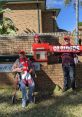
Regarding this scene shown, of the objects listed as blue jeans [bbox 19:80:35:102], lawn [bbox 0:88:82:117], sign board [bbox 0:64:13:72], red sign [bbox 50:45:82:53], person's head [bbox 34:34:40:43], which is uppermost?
person's head [bbox 34:34:40:43]

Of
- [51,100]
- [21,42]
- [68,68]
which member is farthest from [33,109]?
[21,42]

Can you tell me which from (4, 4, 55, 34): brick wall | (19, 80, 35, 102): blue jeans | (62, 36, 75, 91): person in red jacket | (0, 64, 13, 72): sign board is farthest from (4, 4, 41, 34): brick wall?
(19, 80, 35, 102): blue jeans

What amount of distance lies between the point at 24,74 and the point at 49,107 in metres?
1.20

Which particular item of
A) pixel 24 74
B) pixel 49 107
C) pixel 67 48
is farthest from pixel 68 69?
pixel 49 107

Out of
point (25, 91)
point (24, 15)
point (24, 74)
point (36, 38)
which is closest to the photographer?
point (25, 91)

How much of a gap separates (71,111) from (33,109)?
1.01m

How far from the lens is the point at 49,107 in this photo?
40.4 ft

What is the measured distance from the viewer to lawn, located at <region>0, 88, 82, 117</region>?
11.7 m

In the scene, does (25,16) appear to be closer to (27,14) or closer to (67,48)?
(27,14)

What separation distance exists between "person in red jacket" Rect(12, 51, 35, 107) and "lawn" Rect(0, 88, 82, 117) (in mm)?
313

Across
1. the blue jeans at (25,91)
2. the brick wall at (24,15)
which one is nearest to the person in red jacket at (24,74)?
the blue jeans at (25,91)

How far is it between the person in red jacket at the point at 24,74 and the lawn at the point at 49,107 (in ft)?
1.03

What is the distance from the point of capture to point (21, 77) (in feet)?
42.1

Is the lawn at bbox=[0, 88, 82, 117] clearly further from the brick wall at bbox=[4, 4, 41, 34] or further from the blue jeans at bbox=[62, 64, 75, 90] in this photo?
the brick wall at bbox=[4, 4, 41, 34]
